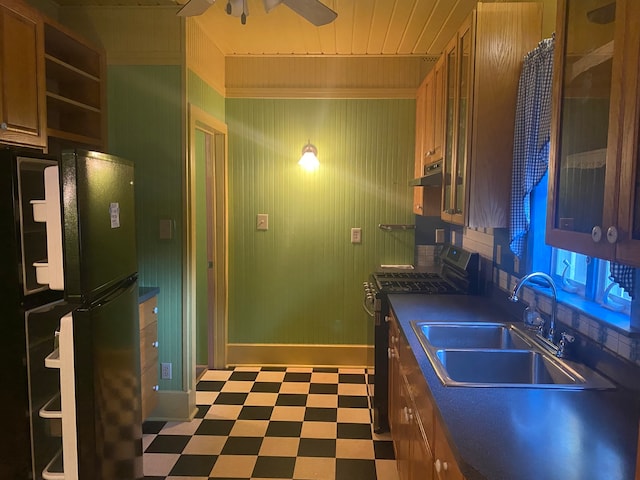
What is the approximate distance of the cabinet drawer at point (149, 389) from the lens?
2805 mm

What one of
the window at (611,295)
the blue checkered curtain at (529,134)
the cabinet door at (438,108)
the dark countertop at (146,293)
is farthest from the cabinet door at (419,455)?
the dark countertop at (146,293)

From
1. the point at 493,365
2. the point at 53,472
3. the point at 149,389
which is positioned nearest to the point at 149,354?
the point at 149,389

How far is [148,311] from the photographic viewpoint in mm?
2875

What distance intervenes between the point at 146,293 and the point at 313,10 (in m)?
1.89

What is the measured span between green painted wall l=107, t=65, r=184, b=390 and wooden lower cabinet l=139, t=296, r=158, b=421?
110mm

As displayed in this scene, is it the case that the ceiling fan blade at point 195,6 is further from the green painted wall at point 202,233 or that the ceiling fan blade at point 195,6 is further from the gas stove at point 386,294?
the gas stove at point 386,294

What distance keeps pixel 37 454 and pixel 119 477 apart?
42 cm

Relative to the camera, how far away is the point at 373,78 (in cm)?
383

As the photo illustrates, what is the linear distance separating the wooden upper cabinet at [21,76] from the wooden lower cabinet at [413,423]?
1.98 metres

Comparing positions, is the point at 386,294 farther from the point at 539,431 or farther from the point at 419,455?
the point at 539,431

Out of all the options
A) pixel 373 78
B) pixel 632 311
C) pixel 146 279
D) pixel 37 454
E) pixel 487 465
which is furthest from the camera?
pixel 373 78

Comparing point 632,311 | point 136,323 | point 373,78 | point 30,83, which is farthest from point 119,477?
point 373,78

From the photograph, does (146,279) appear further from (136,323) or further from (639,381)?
(639,381)

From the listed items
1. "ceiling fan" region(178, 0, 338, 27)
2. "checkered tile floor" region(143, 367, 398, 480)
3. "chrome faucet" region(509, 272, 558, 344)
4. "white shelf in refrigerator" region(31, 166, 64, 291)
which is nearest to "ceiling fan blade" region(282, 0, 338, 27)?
"ceiling fan" region(178, 0, 338, 27)
